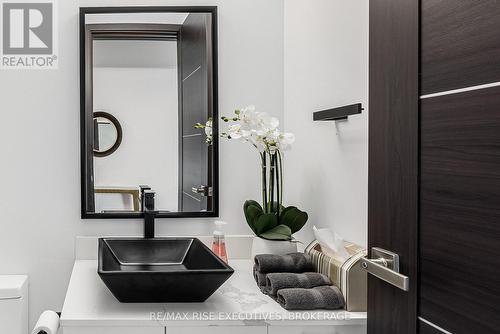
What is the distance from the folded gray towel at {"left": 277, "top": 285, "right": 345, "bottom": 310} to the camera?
1.58m

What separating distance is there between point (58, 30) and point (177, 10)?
19.7 inches

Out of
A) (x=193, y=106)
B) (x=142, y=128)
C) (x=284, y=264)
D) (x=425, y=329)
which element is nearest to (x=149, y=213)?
(x=142, y=128)

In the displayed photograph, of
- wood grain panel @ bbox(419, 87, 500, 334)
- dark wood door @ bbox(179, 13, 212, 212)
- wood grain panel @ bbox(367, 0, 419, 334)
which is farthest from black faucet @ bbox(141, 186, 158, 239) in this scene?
wood grain panel @ bbox(419, 87, 500, 334)

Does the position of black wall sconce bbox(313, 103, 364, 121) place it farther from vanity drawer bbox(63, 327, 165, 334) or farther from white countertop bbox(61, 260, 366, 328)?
vanity drawer bbox(63, 327, 165, 334)

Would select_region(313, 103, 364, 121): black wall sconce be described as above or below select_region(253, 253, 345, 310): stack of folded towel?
above

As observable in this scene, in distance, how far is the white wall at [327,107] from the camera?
66.3 inches

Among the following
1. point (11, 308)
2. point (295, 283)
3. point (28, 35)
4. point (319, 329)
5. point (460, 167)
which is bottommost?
point (11, 308)

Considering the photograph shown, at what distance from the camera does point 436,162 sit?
1021 mm

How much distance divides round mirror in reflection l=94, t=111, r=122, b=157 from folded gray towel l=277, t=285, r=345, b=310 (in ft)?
3.59

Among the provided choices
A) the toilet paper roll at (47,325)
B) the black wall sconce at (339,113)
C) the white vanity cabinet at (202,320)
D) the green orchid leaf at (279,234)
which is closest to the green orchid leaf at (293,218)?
the green orchid leaf at (279,234)

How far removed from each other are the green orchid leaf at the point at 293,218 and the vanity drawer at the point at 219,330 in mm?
573

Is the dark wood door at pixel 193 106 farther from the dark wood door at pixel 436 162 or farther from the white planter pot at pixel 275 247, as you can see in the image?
the dark wood door at pixel 436 162

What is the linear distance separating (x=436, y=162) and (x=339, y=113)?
72cm

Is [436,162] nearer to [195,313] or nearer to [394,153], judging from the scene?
[394,153]
